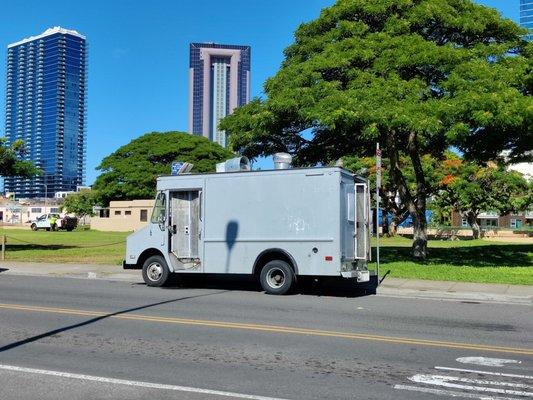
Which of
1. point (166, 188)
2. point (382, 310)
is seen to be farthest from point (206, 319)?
point (166, 188)

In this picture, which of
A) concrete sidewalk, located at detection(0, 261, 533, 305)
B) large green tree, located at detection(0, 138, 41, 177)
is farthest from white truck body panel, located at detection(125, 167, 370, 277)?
large green tree, located at detection(0, 138, 41, 177)

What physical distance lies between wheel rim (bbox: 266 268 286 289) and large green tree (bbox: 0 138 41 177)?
60.2ft

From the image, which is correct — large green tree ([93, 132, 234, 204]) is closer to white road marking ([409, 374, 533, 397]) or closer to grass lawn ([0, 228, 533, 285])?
grass lawn ([0, 228, 533, 285])

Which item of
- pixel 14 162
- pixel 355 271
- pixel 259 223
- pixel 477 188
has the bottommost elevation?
pixel 355 271

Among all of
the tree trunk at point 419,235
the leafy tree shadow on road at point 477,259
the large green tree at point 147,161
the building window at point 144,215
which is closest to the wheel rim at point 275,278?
the leafy tree shadow on road at point 477,259

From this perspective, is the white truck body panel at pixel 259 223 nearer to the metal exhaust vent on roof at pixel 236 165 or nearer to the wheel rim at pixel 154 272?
the wheel rim at pixel 154 272

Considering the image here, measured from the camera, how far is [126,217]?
65375 mm

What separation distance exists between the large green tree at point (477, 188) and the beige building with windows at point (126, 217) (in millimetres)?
30049

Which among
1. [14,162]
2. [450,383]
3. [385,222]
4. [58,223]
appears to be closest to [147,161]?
[58,223]

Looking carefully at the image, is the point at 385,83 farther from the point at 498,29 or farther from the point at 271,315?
the point at 271,315

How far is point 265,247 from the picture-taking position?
13938 mm

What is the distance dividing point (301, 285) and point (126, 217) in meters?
52.4

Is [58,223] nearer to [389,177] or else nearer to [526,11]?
[389,177]

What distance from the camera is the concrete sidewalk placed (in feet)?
45.3
